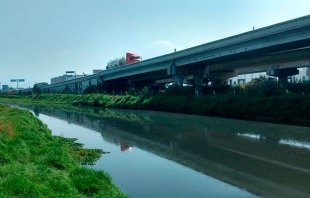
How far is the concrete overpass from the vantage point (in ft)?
91.0

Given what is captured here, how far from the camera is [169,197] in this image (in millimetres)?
9633

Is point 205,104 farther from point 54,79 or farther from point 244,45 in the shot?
point 54,79

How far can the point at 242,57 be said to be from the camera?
123 ft

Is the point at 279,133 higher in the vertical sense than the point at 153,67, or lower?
lower

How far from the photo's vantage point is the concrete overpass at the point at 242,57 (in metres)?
27.8

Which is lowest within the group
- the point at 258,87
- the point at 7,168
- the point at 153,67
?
the point at 7,168

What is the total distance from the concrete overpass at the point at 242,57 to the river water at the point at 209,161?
858 cm

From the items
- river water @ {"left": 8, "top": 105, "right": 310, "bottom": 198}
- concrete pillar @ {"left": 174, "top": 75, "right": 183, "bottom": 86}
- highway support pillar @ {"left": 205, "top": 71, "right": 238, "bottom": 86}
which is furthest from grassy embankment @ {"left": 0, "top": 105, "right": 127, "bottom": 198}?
highway support pillar @ {"left": 205, "top": 71, "right": 238, "bottom": 86}

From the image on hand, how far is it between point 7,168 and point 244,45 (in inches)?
1086

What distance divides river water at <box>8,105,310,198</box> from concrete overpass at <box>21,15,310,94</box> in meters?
8.58

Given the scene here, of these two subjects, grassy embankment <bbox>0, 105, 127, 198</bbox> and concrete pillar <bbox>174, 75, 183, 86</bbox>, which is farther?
concrete pillar <bbox>174, 75, 183, 86</bbox>

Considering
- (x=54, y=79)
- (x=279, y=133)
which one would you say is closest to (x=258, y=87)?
(x=279, y=133)

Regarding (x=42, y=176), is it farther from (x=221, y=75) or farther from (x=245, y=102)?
(x=221, y=75)

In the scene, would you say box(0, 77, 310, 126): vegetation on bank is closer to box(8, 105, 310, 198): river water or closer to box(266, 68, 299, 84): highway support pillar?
box(8, 105, 310, 198): river water
